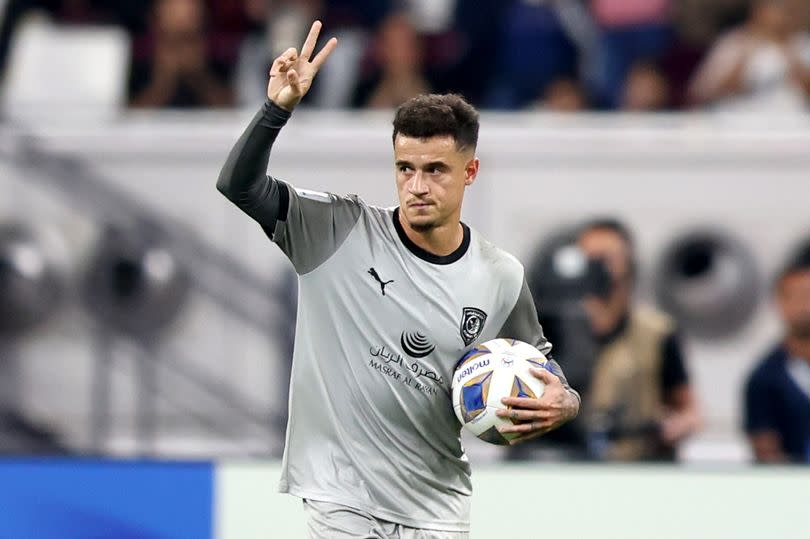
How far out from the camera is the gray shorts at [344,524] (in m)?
4.53

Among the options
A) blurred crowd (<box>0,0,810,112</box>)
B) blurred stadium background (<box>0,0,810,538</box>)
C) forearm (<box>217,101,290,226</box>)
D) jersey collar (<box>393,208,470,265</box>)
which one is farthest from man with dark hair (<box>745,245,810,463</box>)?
forearm (<box>217,101,290,226</box>)

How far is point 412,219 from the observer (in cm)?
458

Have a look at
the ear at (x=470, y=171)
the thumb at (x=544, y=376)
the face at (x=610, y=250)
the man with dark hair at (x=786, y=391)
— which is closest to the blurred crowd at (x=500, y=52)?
the face at (x=610, y=250)

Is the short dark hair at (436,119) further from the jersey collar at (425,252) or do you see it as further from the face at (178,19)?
the face at (178,19)

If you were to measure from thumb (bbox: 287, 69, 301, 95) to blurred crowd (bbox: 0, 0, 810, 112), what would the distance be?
16.3ft

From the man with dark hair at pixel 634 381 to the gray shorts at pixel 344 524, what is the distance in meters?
2.70

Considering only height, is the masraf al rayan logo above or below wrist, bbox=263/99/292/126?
below

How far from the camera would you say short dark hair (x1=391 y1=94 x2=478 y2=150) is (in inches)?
179

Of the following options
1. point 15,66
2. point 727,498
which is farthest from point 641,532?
point 15,66

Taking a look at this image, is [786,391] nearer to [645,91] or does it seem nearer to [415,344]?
[645,91]

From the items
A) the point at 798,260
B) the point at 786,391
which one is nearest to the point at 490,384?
the point at 786,391

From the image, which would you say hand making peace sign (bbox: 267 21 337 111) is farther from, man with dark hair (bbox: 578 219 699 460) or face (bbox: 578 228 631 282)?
face (bbox: 578 228 631 282)

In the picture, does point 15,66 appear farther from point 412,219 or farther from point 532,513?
point 412,219

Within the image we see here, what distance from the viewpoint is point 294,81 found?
14.2 feet
